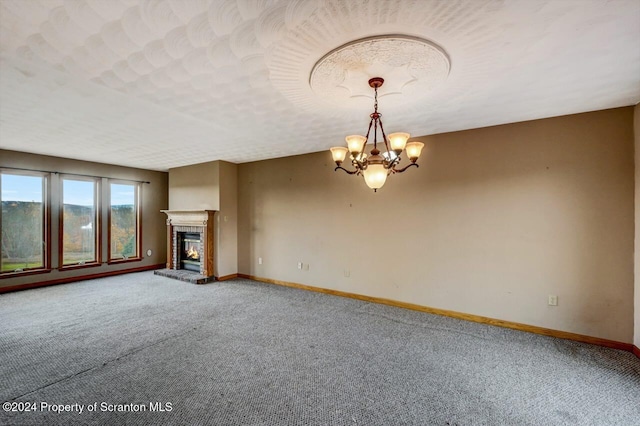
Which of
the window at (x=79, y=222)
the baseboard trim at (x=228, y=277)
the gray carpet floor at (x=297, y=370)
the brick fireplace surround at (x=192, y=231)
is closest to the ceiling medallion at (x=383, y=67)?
the gray carpet floor at (x=297, y=370)

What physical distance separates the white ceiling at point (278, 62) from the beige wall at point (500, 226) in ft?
1.32

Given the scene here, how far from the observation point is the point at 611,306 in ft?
9.78

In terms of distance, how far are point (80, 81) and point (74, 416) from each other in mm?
2739

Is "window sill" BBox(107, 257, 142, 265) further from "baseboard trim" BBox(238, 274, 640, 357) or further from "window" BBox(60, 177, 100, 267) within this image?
"baseboard trim" BBox(238, 274, 640, 357)

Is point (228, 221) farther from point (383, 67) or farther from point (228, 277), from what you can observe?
point (383, 67)

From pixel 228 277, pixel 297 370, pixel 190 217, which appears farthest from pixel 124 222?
pixel 297 370

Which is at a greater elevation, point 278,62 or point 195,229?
point 278,62

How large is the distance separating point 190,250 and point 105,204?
2.16 meters

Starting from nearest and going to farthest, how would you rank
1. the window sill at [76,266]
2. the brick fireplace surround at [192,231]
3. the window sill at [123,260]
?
the window sill at [76,266]
the brick fireplace surround at [192,231]
the window sill at [123,260]

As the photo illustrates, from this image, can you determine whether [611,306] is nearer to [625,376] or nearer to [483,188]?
[625,376]

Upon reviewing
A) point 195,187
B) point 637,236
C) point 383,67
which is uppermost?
point 383,67

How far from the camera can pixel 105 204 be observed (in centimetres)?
624

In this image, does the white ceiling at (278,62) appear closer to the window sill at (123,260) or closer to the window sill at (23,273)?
the window sill at (23,273)

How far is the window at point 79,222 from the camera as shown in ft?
18.6
